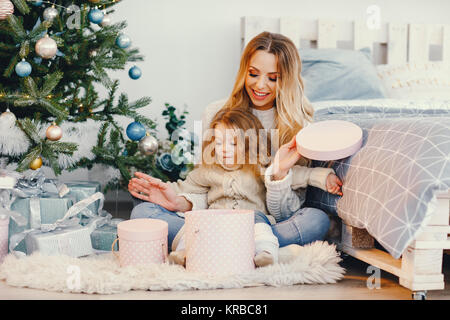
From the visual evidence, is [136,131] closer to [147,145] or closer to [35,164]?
[147,145]

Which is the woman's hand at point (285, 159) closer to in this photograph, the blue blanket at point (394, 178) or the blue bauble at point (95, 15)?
the blue blanket at point (394, 178)

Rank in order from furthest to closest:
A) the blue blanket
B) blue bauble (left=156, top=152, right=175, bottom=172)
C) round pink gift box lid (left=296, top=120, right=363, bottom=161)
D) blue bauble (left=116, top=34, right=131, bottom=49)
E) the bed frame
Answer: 1. the bed frame
2. blue bauble (left=156, top=152, right=175, bottom=172)
3. blue bauble (left=116, top=34, right=131, bottom=49)
4. round pink gift box lid (left=296, top=120, right=363, bottom=161)
5. the blue blanket

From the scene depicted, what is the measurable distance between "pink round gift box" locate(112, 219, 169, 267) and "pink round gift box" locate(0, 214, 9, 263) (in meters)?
0.34

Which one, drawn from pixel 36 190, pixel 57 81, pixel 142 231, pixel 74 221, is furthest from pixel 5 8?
pixel 142 231

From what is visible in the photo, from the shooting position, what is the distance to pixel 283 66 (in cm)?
142

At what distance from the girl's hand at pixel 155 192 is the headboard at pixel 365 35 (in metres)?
1.24

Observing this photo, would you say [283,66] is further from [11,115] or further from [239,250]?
[11,115]

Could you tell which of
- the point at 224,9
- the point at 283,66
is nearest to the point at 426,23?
the point at 224,9

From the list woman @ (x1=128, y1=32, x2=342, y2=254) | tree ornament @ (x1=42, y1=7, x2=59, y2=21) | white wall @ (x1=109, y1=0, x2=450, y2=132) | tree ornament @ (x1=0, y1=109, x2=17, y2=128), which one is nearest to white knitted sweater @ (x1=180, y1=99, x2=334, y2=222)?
woman @ (x1=128, y1=32, x2=342, y2=254)

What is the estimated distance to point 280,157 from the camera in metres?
1.30

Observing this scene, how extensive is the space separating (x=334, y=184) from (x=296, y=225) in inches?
6.0

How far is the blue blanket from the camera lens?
959mm

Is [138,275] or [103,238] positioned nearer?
[138,275]

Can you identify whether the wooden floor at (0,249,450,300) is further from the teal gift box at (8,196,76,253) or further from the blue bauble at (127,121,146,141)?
the blue bauble at (127,121,146,141)
